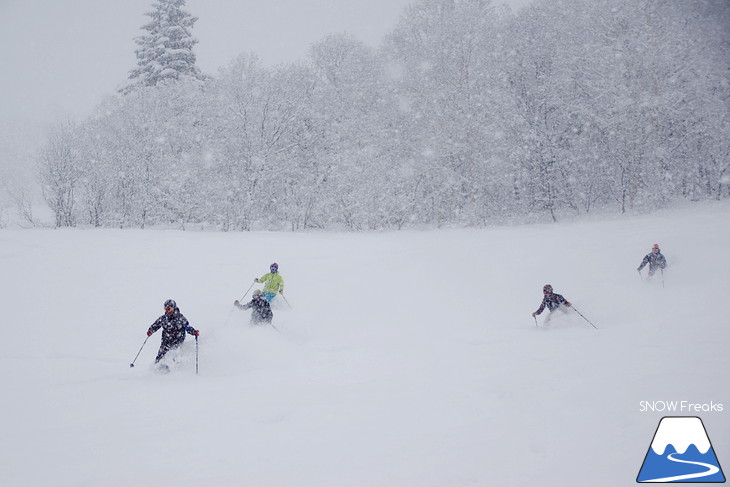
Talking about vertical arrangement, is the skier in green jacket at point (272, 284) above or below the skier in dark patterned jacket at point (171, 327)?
above

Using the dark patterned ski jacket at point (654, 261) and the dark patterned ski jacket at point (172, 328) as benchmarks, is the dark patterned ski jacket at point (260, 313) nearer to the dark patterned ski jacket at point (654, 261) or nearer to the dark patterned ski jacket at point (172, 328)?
the dark patterned ski jacket at point (172, 328)

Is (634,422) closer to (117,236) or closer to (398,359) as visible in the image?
(398,359)

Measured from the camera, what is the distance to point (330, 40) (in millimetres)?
27828

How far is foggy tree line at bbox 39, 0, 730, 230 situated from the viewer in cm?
2075

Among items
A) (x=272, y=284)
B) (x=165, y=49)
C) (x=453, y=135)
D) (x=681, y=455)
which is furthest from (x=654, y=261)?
(x=165, y=49)

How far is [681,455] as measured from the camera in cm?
452

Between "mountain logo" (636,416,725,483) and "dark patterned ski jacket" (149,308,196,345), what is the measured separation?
8.06m

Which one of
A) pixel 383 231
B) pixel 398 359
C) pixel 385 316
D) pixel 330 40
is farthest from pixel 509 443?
pixel 330 40

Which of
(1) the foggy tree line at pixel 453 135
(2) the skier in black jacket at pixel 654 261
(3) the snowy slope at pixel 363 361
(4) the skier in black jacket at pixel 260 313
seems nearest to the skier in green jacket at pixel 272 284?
(3) the snowy slope at pixel 363 361

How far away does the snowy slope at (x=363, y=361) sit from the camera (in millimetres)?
4824

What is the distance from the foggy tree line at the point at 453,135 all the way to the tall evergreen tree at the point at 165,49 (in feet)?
11.1

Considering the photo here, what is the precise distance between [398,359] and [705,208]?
754 inches

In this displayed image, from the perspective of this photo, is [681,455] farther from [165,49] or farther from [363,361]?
[165,49]

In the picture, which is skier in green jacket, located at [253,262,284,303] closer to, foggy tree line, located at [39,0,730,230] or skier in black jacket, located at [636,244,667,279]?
foggy tree line, located at [39,0,730,230]
